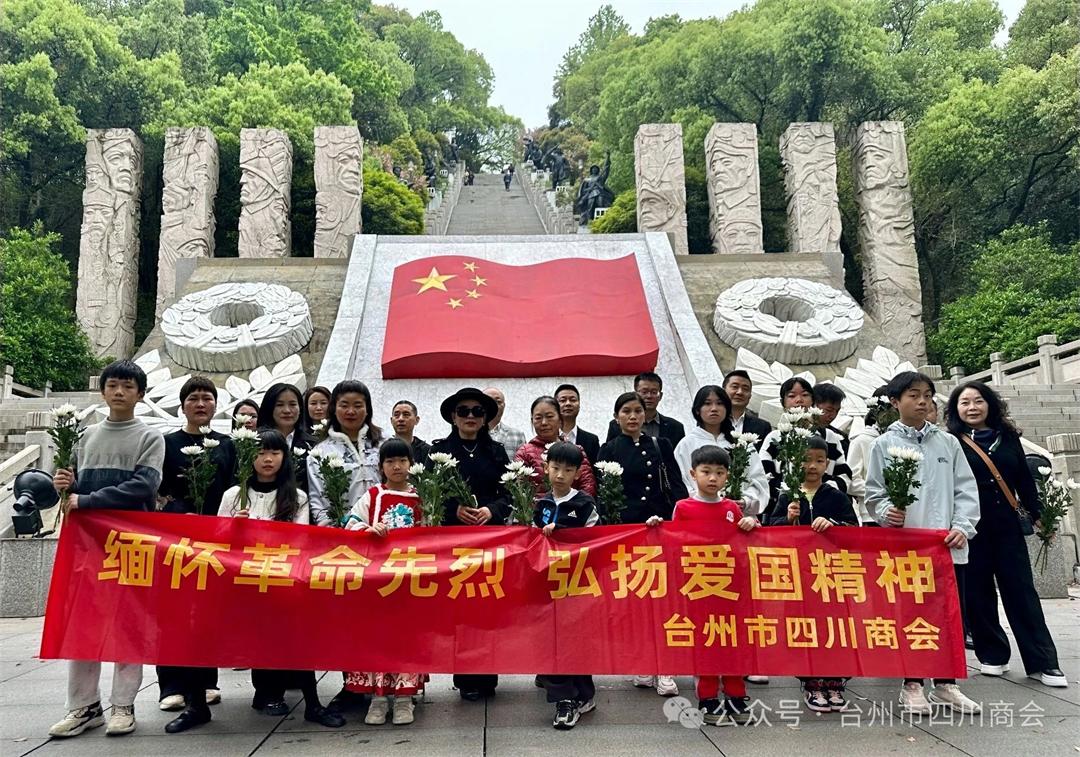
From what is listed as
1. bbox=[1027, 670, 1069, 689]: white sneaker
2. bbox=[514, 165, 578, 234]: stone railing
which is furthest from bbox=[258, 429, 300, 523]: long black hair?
bbox=[514, 165, 578, 234]: stone railing

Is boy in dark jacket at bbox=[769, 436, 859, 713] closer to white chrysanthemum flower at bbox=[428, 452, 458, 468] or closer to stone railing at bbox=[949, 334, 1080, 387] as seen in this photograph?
white chrysanthemum flower at bbox=[428, 452, 458, 468]

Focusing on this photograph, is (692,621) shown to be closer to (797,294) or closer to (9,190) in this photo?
(797,294)

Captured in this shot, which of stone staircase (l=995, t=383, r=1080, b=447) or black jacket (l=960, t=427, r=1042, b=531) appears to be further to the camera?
stone staircase (l=995, t=383, r=1080, b=447)

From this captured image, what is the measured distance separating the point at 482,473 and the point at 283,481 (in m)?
0.86

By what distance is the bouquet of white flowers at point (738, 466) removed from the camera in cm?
334

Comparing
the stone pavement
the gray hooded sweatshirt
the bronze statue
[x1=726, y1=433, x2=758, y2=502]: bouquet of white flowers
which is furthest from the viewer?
the bronze statue

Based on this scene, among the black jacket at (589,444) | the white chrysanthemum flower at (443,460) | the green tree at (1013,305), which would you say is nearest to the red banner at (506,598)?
the white chrysanthemum flower at (443,460)

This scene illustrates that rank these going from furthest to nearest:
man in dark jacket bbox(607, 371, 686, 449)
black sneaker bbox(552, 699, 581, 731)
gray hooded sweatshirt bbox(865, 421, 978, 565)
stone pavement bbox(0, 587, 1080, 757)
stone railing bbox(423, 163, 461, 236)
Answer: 1. stone railing bbox(423, 163, 461, 236)
2. man in dark jacket bbox(607, 371, 686, 449)
3. gray hooded sweatshirt bbox(865, 421, 978, 565)
4. black sneaker bbox(552, 699, 581, 731)
5. stone pavement bbox(0, 587, 1080, 757)

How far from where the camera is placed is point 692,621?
10.7 feet

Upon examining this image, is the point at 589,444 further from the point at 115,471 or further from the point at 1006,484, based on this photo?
the point at 115,471

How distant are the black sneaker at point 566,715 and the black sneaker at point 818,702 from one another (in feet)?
3.10

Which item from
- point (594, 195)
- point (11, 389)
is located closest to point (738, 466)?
point (11, 389)

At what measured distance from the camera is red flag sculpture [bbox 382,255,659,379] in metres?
8.76

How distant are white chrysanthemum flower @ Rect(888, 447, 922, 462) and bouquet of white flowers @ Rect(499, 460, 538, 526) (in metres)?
1.47
